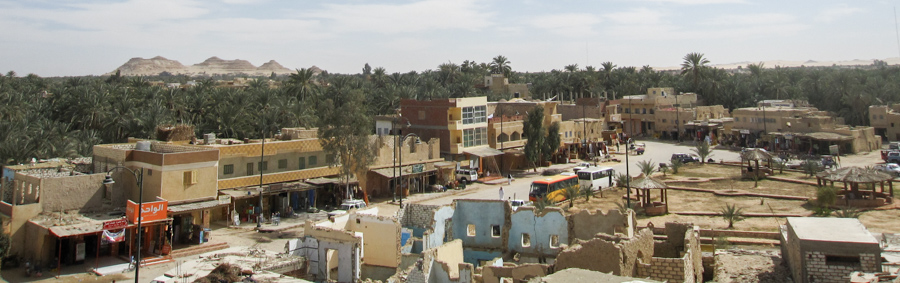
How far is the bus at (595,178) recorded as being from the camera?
4306 centimetres

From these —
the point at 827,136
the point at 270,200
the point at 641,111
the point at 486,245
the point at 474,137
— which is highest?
the point at 641,111

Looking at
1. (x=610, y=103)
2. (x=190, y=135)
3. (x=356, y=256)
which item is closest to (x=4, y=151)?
(x=190, y=135)

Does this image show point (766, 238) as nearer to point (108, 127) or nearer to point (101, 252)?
point (101, 252)

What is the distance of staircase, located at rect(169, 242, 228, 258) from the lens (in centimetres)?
2900

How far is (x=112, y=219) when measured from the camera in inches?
1119

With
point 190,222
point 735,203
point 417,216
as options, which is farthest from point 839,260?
point 190,222

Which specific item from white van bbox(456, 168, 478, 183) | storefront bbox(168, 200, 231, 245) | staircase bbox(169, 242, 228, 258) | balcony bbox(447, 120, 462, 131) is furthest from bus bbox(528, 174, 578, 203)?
storefront bbox(168, 200, 231, 245)

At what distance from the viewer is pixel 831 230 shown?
65.3 feet

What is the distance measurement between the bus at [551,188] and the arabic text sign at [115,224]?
67.7 feet

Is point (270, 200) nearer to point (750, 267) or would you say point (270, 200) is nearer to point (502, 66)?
point (750, 267)

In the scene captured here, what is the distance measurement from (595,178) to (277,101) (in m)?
29.7

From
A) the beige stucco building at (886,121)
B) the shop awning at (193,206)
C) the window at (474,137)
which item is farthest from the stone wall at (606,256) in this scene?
the beige stucco building at (886,121)

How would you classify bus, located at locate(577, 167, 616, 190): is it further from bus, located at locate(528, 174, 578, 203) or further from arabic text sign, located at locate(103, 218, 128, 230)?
arabic text sign, located at locate(103, 218, 128, 230)

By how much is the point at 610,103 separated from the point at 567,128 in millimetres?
19762
